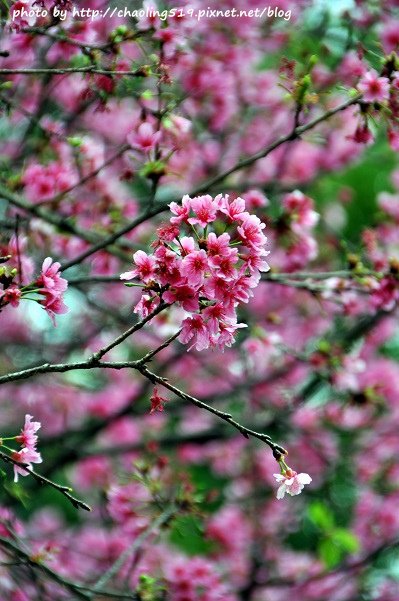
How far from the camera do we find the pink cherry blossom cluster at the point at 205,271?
1.70 m

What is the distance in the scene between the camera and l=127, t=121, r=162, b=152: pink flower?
2658mm

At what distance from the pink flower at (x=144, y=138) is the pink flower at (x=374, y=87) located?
73cm

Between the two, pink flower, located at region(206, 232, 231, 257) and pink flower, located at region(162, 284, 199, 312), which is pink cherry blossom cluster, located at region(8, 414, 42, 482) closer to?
pink flower, located at region(162, 284, 199, 312)

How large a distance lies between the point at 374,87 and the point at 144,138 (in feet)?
2.69

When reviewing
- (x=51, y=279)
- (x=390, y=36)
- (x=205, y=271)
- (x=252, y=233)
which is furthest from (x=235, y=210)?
(x=390, y=36)

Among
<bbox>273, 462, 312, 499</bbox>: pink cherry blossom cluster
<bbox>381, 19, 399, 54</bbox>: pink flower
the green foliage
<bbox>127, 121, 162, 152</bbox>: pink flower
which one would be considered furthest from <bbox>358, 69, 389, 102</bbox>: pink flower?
the green foliage

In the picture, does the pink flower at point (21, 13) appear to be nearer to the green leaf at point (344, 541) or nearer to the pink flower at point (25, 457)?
the pink flower at point (25, 457)

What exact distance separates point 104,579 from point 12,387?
3.32m

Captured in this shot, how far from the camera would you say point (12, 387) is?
18.5 feet

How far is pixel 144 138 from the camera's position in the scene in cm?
267

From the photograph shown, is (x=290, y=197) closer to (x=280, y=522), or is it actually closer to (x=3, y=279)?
(x=3, y=279)

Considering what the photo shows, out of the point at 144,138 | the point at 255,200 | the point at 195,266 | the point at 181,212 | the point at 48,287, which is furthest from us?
the point at 255,200

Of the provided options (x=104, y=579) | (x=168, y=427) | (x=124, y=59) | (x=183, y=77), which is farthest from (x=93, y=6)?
(x=168, y=427)

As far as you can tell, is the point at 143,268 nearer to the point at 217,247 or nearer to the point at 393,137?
the point at 217,247
